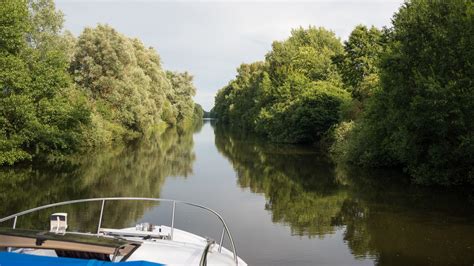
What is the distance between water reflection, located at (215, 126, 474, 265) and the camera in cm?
1201

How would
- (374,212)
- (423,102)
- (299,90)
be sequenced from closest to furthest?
(374,212) < (423,102) < (299,90)

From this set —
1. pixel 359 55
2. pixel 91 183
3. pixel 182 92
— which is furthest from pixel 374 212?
pixel 182 92

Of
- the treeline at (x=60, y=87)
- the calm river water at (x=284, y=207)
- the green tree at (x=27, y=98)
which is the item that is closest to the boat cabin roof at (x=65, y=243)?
the calm river water at (x=284, y=207)

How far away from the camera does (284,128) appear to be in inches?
1972

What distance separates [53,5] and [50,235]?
29.6 m

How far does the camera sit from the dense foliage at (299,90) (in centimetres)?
4390

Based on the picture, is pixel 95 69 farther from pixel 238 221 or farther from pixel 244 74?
pixel 244 74

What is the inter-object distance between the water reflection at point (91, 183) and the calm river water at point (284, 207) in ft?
0.14

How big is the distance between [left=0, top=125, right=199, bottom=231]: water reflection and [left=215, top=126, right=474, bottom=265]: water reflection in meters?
4.87

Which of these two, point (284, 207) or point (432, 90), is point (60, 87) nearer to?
point (284, 207)

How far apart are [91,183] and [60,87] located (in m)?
7.08

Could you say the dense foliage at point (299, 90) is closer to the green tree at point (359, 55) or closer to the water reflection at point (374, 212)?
the green tree at point (359, 55)

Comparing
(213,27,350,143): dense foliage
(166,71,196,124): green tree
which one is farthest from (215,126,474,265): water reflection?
(166,71,196,124): green tree

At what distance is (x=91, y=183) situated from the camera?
2119 cm
